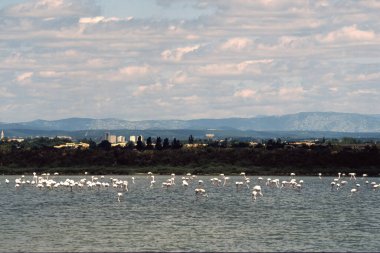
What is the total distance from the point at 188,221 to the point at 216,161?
113 m

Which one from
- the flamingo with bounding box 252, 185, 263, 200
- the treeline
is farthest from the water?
the treeline

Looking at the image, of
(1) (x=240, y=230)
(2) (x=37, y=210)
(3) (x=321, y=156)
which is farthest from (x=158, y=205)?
(3) (x=321, y=156)

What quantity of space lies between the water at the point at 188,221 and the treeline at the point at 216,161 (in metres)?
65.5

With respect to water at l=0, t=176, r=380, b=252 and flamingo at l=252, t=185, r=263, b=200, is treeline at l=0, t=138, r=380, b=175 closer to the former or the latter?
water at l=0, t=176, r=380, b=252

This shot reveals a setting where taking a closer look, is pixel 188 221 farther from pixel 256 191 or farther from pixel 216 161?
→ pixel 216 161

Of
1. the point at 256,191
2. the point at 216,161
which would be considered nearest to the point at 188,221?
the point at 256,191

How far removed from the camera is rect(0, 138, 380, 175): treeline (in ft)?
599

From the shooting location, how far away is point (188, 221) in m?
75.8

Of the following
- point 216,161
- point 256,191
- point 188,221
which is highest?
point 216,161

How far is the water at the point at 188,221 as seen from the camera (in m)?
60.5

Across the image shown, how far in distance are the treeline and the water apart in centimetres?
6549

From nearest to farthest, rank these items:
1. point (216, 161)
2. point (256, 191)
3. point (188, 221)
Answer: point (188, 221)
point (256, 191)
point (216, 161)

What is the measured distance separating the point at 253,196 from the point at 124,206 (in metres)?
20.1

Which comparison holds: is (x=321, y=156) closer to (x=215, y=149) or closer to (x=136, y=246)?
(x=215, y=149)
